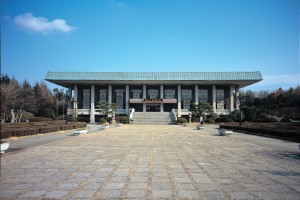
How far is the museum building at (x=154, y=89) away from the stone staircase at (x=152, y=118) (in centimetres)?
499

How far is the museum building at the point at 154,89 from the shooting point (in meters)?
50.9

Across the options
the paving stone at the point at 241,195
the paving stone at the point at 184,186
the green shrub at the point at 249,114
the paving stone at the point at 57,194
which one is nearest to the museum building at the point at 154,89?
the green shrub at the point at 249,114

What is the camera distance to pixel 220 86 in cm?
5525

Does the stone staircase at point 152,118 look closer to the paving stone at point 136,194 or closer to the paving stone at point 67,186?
the paving stone at point 67,186

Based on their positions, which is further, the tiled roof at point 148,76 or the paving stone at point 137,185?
the tiled roof at point 148,76

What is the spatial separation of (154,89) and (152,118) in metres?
11.9

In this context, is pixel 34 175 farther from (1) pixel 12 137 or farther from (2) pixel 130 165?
(1) pixel 12 137

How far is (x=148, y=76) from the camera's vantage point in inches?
2040

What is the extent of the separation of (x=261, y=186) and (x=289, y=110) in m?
52.8

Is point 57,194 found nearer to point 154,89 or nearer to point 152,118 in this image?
point 152,118

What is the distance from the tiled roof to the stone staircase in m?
7.59

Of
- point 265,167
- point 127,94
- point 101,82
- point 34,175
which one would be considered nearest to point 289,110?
point 127,94

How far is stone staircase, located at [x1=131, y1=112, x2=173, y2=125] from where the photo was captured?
43844 millimetres

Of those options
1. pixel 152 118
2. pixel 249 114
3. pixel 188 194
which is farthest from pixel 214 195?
pixel 152 118
